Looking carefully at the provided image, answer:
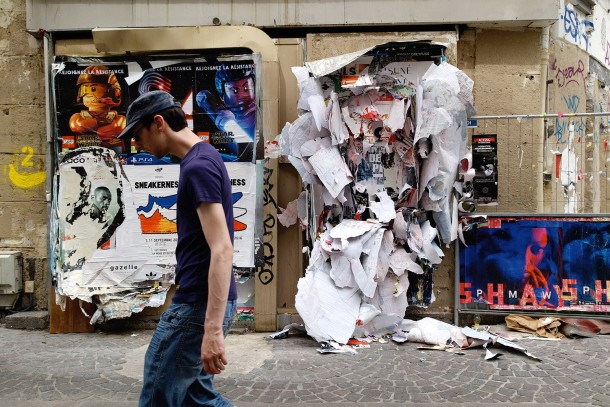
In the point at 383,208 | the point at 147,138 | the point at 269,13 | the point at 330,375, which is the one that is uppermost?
the point at 269,13

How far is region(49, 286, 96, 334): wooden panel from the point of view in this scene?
19.4 ft

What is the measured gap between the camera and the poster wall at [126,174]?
5.77m

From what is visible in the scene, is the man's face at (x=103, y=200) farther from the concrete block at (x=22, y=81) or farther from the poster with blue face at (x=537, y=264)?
the poster with blue face at (x=537, y=264)

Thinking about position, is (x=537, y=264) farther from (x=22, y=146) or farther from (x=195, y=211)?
(x=22, y=146)

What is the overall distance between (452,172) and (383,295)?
54.7 inches

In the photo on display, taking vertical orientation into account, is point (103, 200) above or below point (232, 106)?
below

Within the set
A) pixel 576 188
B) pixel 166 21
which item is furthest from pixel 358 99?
pixel 576 188

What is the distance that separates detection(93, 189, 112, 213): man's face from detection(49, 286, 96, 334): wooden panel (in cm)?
100

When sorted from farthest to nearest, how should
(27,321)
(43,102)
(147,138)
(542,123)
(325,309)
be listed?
(43,102) → (27,321) → (542,123) → (325,309) → (147,138)

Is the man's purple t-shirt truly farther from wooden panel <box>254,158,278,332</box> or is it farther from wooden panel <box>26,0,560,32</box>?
wooden panel <box>26,0,560,32</box>

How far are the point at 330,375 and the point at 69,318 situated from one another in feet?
10.0

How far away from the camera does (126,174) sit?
5863mm

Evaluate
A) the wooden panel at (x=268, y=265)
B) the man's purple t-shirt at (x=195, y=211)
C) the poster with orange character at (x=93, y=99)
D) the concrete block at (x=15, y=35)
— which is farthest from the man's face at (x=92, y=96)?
the man's purple t-shirt at (x=195, y=211)

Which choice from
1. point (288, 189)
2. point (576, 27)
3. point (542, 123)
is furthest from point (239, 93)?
point (576, 27)
